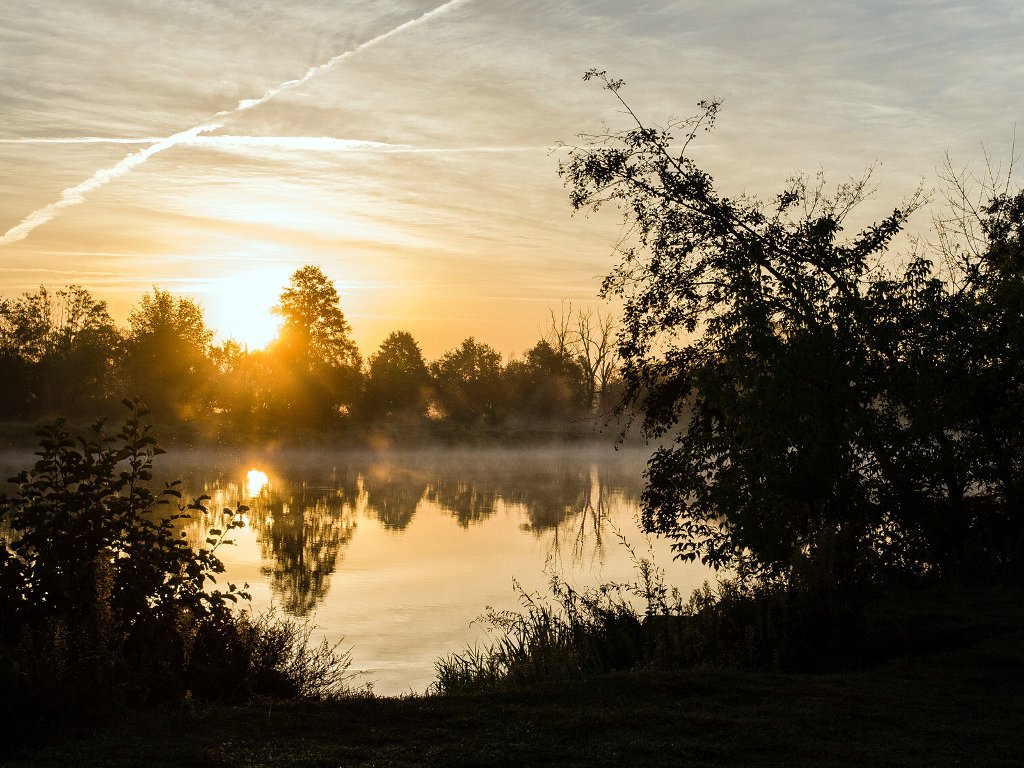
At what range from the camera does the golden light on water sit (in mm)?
38900

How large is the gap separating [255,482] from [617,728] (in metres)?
39.9

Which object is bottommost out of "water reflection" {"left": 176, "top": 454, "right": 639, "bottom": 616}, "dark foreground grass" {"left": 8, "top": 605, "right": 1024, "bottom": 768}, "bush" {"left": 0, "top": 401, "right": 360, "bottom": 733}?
"dark foreground grass" {"left": 8, "top": 605, "right": 1024, "bottom": 768}

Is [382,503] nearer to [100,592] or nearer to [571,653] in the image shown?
[571,653]

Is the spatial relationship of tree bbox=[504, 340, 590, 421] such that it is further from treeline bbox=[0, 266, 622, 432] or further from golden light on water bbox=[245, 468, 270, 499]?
golden light on water bbox=[245, 468, 270, 499]

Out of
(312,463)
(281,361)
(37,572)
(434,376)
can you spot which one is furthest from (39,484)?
(434,376)

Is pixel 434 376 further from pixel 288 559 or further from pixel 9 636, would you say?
pixel 9 636

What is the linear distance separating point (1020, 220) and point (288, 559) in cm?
1577

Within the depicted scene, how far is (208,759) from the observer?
5914 mm

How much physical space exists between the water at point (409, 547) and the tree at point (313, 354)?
15259mm

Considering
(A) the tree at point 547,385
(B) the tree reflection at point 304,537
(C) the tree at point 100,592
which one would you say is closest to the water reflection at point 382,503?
(B) the tree reflection at point 304,537

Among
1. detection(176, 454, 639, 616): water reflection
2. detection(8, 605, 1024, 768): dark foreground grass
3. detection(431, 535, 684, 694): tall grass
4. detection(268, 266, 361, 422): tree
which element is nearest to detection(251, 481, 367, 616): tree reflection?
detection(176, 454, 639, 616): water reflection

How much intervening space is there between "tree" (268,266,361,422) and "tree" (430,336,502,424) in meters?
9.08

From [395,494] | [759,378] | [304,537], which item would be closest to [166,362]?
[395,494]

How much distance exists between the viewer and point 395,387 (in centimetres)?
7369
